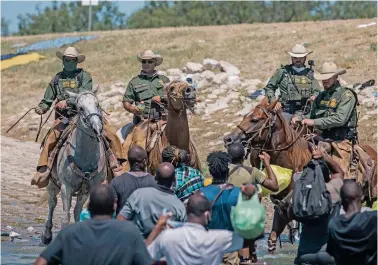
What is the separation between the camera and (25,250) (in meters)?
16.2

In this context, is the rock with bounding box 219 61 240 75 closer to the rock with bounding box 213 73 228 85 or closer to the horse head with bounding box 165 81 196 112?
the rock with bounding box 213 73 228 85

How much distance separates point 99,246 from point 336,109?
7317mm

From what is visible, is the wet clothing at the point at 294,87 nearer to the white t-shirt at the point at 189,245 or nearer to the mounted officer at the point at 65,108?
the mounted officer at the point at 65,108

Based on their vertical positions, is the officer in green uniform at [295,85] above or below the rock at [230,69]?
above

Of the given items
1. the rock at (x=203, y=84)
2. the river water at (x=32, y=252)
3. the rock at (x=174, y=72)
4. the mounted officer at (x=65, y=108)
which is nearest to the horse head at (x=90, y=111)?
the mounted officer at (x=65, y=108)

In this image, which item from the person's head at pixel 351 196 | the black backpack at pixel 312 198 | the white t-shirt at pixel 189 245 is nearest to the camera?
the white t-shirt at pixel 189 245

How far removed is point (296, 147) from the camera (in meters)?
15.9

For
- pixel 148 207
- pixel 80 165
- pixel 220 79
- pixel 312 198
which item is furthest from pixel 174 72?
pixel 148 207

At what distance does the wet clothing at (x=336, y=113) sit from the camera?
15.0 m

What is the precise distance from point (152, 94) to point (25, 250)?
324 cm

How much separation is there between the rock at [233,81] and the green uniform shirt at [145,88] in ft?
57.7

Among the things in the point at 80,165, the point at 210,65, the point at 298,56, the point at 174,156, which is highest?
the point at 298,56

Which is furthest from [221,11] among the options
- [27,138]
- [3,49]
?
[27,138]

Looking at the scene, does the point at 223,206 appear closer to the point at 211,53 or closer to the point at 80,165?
the point at 80,165
